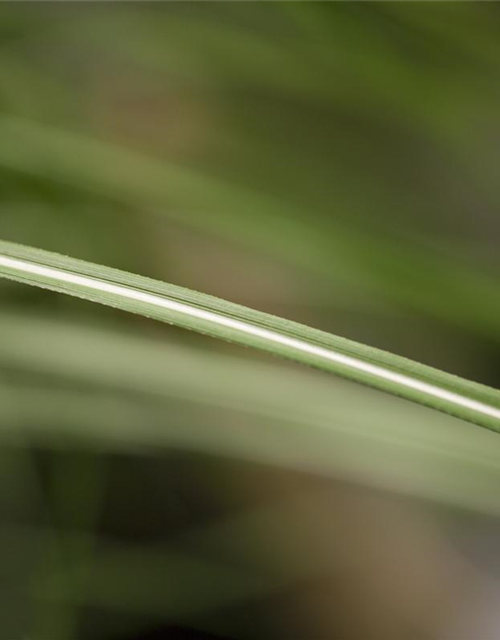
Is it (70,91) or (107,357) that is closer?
(107,357)

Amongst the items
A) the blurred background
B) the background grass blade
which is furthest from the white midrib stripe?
the blurred background

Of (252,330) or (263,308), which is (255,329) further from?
(263,308)

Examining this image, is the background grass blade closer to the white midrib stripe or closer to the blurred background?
the white midrib stripe

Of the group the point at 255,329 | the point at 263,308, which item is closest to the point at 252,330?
the point at 255,329

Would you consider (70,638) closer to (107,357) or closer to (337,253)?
(107,357)

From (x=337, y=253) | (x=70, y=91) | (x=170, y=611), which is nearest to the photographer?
(x=337, y=253)

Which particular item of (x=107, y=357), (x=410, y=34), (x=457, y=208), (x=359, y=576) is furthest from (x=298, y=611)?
(x=410, y=34)

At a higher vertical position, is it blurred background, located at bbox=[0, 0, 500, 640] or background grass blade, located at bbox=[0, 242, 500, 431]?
blurred background, located at bbox=[0, 0, 500, 640]

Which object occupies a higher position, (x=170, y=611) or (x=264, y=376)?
(x=264, y=376)
